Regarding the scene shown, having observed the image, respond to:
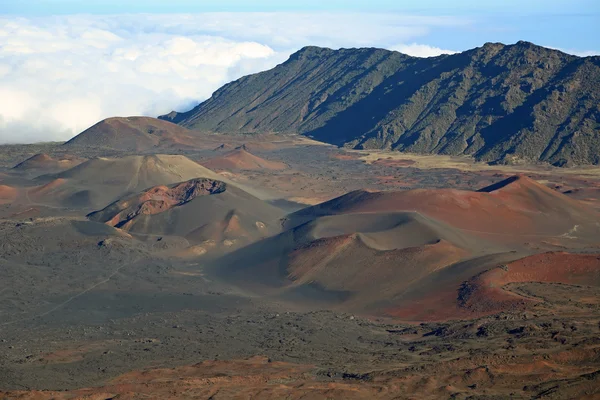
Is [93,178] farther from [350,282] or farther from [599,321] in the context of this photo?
[599,321]

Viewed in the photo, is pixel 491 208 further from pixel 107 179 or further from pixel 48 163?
pixel 48 163

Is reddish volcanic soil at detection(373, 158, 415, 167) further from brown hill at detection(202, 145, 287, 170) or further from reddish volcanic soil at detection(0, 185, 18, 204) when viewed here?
reddish volcanic soil at detection(0, 185, 18, 204)

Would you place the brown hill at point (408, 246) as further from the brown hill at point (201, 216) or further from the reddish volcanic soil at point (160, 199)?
→ the reddish volcanic soil at point (160, 199)

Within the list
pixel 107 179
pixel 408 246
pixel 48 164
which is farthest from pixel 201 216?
pixel 48 164

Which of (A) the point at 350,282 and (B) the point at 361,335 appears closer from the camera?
(B) the point at 361,335

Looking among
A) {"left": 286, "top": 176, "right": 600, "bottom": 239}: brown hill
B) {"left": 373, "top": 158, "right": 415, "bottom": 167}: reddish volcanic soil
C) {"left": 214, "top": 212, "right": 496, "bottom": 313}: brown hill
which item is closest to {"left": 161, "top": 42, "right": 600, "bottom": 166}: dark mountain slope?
{"left": 373, "top": 158, "right": 415, "bottom": 167}: reddish volcanic soil

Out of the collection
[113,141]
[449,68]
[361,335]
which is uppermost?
[449,68]

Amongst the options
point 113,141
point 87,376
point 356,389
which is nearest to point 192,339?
point 87,376

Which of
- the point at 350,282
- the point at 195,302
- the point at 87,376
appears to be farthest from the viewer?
the point at 350,282

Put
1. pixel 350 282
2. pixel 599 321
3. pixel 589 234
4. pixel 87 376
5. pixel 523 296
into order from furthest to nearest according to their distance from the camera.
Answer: pixel 589 234 → pixel 350 282 → pixel 523 296 → pixel 599 321 → pixel 87 376
